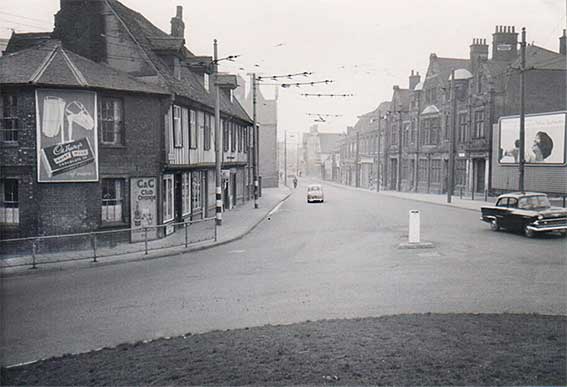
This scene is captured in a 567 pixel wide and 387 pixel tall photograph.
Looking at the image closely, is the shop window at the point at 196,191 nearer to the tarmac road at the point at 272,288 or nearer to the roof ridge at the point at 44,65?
the tarmac road at the point at 272,288

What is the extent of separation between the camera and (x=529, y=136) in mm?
35656

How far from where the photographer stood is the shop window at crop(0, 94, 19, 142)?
1842cm

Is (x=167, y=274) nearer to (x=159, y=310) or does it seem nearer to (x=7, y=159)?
(x=159, y=310)

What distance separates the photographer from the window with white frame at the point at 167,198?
22500mm

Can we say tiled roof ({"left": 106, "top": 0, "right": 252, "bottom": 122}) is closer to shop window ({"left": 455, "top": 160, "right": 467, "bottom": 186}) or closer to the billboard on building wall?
the billboard on building wall

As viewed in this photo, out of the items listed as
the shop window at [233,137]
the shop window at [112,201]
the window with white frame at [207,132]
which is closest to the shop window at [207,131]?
the window with white frame at [207,132]

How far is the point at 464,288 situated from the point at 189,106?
16.3 meters

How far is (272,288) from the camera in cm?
1284

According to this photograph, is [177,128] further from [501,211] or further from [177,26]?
[501,211]

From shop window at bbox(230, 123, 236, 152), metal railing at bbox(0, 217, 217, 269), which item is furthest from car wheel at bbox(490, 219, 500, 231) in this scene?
shop window at bbox(230, 123, 236, 152)


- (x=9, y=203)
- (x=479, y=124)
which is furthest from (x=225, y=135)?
(x=479, y=124)

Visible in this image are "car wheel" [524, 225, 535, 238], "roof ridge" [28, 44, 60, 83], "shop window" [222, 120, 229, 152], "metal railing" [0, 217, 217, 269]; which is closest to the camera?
"metal railing" [0, 217, 217, 269]

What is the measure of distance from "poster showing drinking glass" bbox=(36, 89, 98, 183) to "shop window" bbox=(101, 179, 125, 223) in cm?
83

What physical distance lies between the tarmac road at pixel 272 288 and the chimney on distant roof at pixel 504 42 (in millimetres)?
31456
